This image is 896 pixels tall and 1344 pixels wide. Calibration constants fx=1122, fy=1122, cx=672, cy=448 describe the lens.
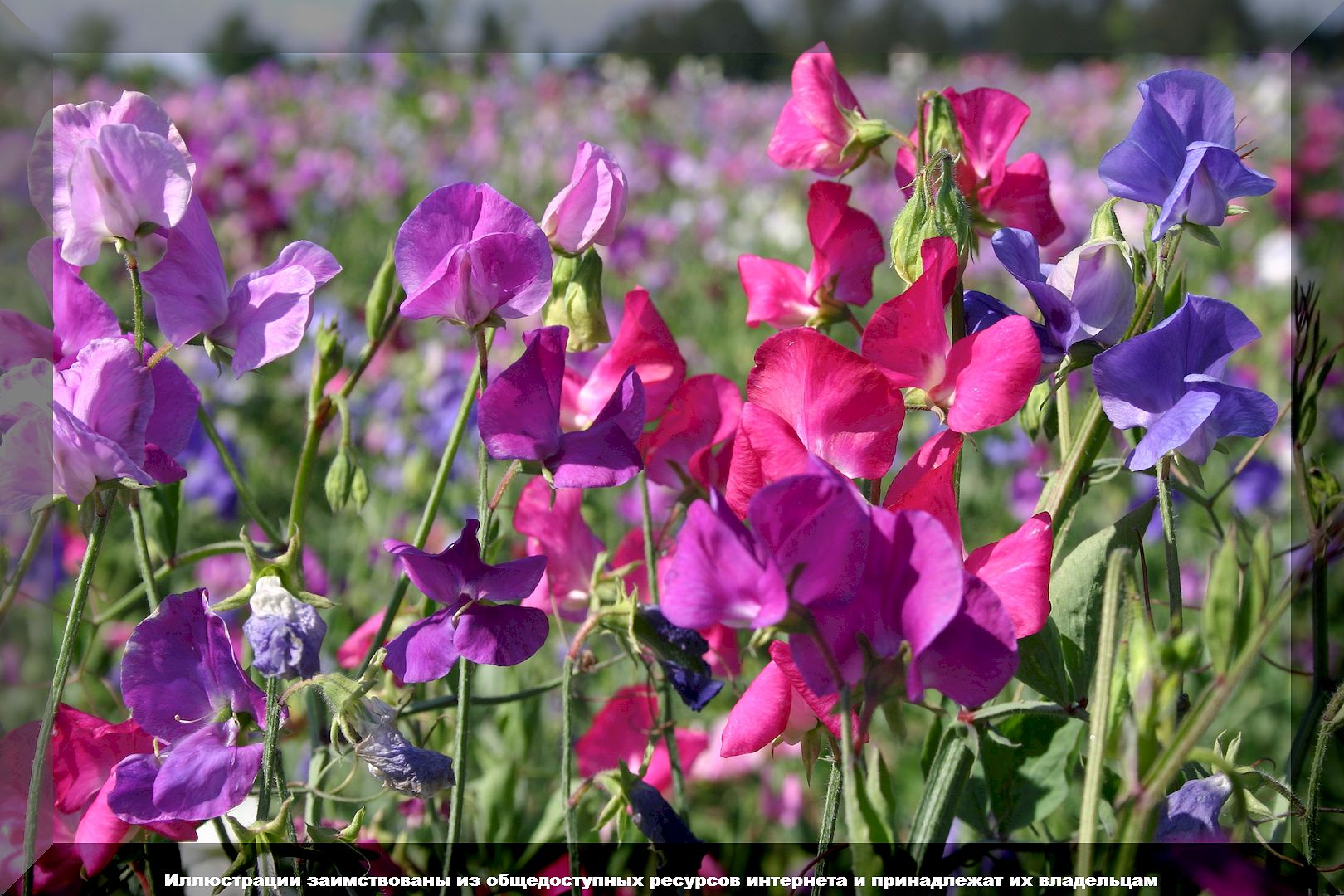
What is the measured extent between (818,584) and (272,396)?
2183mm

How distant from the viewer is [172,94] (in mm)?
5062

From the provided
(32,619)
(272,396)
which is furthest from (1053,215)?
(272,396)

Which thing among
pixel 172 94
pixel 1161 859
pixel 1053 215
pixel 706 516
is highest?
pixel 172 94

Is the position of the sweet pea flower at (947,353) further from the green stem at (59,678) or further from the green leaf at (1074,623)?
the green stem at (59,678)

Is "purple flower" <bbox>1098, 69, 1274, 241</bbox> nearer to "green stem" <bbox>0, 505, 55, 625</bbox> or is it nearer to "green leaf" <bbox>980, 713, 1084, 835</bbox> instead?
"green leaf" <bbox>980, 713, 1084, 835</bbox>

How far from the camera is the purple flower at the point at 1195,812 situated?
348 mm

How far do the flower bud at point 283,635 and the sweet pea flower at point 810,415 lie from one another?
0.45 ft

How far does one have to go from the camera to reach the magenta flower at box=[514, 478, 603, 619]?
1.71 ft

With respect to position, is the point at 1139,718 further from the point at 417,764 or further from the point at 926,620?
the point at 417,764

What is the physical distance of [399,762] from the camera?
0.35 meters

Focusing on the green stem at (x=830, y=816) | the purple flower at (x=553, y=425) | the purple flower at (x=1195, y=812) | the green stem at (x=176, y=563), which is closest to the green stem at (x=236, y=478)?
the green stem at (x=176, y=563)

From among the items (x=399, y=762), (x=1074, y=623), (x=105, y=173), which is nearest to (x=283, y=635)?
(x=399, y=762)

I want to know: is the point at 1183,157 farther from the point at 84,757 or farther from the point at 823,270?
the point at 84,757

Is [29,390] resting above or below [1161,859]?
above
